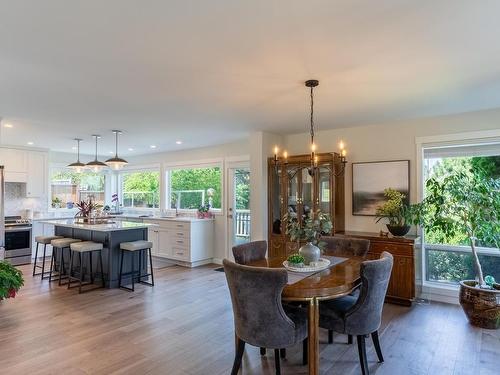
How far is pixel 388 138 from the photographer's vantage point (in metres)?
4.63

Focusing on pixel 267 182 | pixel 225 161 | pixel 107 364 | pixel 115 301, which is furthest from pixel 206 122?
pixel 107 364

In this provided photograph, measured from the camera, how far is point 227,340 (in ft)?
10.2

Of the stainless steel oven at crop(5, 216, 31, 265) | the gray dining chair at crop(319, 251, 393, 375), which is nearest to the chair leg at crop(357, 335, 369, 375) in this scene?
the gray dining chair at crop(319, 251, 393, 375)

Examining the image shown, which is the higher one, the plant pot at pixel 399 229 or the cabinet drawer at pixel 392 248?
the plant pot at pixel 399 229

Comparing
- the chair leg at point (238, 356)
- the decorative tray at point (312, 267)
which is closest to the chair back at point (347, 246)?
the decorative tray at point (312, 267)

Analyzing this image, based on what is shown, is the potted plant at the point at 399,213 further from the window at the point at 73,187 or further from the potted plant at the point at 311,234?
the window at the point at 73,187

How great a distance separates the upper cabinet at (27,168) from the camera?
654cm

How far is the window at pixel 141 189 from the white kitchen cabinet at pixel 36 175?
6.56ft

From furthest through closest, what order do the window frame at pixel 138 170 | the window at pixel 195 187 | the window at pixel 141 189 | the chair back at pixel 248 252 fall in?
the window at pixel 141 189 < the window frame at pixel 138 170 < the window at pixel 195 187 < the chair back at pixel 248 252

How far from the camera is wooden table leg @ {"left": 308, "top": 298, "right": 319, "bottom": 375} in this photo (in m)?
2.20

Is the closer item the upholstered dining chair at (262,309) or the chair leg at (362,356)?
the upholstered dining chair at (262,309)

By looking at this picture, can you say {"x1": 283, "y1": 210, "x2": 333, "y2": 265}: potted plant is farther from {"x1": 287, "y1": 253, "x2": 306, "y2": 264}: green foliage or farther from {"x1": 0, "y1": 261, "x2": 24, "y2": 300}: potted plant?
{"x1": 0, "y1": 261, "x2": 24, "y2": 300}: potted plant

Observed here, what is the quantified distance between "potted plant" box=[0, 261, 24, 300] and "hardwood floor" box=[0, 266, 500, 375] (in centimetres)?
31

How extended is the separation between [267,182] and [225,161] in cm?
150
